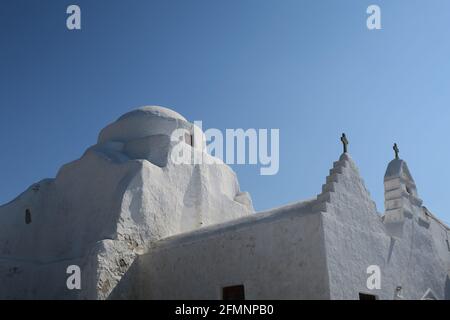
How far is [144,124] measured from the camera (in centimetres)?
1906

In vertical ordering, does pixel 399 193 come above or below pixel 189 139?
below

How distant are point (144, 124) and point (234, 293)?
25.1ft

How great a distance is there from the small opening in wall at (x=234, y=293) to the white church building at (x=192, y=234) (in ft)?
0.11

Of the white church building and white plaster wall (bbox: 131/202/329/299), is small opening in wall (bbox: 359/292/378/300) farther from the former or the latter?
white plaster wall (bbox: 131/202/329/299)

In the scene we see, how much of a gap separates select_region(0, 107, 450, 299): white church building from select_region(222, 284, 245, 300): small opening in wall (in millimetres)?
33

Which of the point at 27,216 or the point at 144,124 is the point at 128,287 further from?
the point at 144,124

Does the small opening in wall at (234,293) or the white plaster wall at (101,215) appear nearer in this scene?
the small opening in wall at (234,293)

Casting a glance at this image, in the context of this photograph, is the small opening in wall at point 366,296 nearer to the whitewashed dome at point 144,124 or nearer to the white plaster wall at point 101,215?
the white plaster wall at point 101,215

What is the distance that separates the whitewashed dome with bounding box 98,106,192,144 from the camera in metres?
18.9

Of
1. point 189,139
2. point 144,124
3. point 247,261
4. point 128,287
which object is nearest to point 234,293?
point 247,261

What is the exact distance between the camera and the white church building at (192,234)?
12875mm

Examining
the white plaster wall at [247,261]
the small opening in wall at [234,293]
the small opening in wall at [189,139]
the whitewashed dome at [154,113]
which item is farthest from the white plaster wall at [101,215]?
the small opening in wall at [234,293]

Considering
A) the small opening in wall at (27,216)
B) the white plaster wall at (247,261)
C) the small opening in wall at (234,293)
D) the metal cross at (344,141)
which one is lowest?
the small opening in wall at (234,293)
